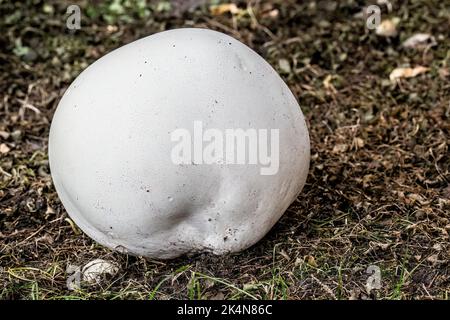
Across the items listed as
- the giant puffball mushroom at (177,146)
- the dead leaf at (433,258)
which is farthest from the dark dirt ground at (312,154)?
the giant puffball mushroom at (177,146)

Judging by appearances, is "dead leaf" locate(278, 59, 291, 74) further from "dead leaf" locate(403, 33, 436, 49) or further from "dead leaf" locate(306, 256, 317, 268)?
"dead leaf" locate(306, 256, 317, 268)

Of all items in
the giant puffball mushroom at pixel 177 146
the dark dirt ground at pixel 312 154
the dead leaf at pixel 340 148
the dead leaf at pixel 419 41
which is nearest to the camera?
the giant puffball mushroom at pixel 177 146

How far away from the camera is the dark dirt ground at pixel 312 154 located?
10.6 ft

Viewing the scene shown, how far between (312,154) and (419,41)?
1.49 m

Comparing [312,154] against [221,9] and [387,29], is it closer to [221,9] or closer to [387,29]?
[387,29]

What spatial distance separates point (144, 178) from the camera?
3.00 meters

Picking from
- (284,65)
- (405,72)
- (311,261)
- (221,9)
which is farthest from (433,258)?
Answer: (221,9)

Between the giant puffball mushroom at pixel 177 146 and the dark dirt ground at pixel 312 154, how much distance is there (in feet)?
0.71

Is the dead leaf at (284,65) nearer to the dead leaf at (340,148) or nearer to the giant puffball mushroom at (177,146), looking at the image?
the dead leaf at (340,148)

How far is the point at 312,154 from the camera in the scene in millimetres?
4207

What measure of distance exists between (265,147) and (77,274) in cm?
97

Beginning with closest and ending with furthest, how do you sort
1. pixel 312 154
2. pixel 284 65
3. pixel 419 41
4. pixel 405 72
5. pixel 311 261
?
pixel 311 261 < pixel 312 154 < pixel 405 72 < pixel 284 65 < pixel 419 41

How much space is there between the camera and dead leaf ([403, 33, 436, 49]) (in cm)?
519

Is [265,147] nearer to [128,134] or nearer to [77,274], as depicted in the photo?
[128,134]
